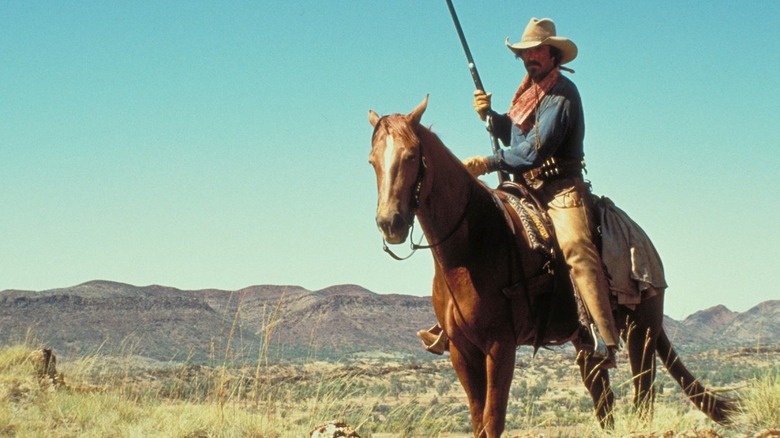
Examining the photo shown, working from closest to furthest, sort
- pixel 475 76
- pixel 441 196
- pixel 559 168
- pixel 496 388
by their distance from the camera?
1. pixel 496 388
2. pixel 441 196
3. pixel 559 168
4. pixel 475 76

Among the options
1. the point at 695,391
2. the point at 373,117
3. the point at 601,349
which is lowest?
the point at 695,391

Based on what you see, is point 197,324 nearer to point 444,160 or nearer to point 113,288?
point 113,288

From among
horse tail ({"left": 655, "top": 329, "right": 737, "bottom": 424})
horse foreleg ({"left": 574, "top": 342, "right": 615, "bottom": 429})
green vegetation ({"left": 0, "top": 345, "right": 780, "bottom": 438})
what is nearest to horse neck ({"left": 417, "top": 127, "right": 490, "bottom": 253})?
green vegetation ({"left": 0, "top": 345, "right": 780, "bottom": 438})

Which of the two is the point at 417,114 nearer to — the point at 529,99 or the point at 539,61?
the point at 529,99

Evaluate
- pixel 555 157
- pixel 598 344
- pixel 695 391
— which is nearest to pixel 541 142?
pixel 555 157

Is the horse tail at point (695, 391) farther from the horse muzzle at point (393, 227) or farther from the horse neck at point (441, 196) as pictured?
the horse muzzle at point (393, 227)

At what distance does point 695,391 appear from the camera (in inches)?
252

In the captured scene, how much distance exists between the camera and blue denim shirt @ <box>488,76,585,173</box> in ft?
19.0

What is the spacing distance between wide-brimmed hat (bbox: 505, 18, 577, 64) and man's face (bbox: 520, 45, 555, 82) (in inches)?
2.7

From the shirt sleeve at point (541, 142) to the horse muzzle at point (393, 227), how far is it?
1597 mm

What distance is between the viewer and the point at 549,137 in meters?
5.80

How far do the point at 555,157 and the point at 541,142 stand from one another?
370mm

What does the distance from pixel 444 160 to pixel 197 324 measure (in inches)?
2634

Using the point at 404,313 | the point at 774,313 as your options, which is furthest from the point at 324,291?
the point at 774,313
